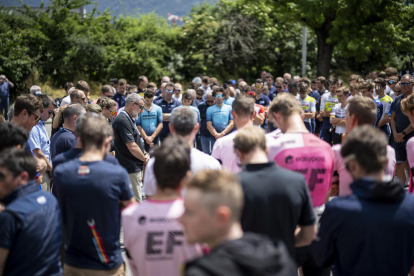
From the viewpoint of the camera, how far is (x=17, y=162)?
2.85m

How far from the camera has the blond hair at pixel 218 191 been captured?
197 cm

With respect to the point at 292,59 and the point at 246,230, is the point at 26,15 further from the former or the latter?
the point at 246,230

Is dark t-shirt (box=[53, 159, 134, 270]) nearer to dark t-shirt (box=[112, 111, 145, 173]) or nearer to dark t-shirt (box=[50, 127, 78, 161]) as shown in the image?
dark t-shirt (box=[50, 127, 78, 161])

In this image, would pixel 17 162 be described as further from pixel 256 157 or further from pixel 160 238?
pixel 256 157

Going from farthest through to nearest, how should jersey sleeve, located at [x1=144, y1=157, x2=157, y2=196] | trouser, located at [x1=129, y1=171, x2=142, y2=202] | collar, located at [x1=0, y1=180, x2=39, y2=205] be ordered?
trouser, located at [x1=129, y1=171, x2=142, y2=202] → jersey sleeve, located at [x1=144, y1=157, x2=157, y2=196] → collar, located at [x1=0, y1=180, x2=39, y2=205]

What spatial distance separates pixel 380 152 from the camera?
2.66 metres

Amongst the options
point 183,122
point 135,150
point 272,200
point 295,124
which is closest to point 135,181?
point 135,150

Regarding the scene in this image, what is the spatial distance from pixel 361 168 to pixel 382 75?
37.2 feet

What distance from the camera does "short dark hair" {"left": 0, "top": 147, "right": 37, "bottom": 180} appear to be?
2.83 m

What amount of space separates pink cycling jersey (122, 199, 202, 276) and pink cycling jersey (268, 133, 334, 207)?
1.26 meters

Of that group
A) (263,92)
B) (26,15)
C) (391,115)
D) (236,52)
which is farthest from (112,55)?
(391,115)

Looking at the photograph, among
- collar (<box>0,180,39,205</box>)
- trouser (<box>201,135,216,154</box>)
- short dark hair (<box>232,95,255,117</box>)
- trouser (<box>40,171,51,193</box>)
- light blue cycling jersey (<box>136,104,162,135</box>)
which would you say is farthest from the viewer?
trouser (<box>201,135,216,154</box>)

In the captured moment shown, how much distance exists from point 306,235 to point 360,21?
21.9 m

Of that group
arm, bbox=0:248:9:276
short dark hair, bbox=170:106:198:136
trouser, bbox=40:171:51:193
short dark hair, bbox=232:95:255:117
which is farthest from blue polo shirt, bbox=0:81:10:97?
arm, bbox=0:248:9:276
